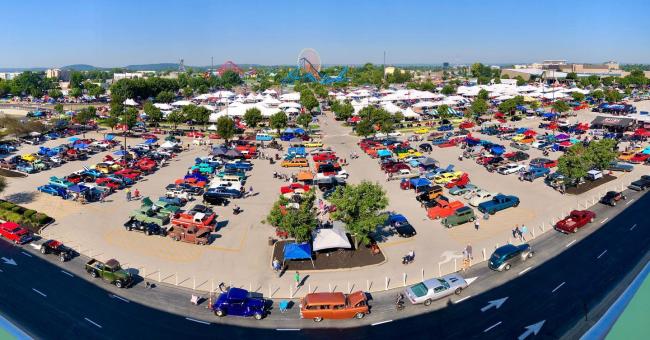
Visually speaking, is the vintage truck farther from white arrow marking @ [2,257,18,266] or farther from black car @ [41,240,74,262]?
white arrow marking @ [2,257,18,266]

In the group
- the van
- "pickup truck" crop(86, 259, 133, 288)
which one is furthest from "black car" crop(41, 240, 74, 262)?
the van

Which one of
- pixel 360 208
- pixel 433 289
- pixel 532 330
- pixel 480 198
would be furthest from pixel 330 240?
pixel 480 198

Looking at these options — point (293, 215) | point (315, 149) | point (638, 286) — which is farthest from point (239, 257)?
point (315, 149)

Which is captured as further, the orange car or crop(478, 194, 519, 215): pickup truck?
crop(478, 194, 519, 215): pickup truck

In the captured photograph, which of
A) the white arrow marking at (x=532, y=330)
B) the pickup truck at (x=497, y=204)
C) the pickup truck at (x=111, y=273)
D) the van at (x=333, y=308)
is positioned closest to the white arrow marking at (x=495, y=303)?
the white arrow marking at (x=532, y=330)

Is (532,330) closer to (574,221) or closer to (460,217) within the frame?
(460,217)
